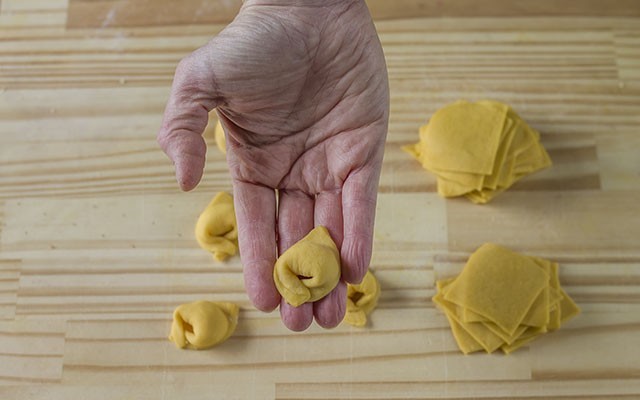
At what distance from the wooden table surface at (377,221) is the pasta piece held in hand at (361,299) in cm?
3

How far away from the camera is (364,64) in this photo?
1.33 m

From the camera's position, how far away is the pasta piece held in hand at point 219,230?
1540 mm

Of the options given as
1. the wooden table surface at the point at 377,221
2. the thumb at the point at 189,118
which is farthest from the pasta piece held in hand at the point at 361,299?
the thumb at the point at 189,118

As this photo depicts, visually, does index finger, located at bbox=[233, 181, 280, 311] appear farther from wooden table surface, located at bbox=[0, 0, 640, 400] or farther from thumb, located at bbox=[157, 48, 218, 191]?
wooden table surface, located at bbox=[0, 0, 640, 400]

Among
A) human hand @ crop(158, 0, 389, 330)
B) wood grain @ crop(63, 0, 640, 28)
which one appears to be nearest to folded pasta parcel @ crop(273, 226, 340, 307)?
human hand @ crop(158, 0, 389, 330)

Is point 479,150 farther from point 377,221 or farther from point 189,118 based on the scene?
point 189,118

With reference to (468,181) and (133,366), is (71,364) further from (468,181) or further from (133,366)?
(468,181)

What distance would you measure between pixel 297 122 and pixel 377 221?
0.40 m

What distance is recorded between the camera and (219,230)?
1551 millimetres

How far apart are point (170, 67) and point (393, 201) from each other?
63cm

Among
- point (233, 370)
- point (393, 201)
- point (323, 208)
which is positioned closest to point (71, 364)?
point (233, 370)

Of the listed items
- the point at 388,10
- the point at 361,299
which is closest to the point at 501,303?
the point at 361,299

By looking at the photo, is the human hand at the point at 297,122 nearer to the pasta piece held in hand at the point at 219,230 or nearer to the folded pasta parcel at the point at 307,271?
the folded pasta parcel at the point at 307,271

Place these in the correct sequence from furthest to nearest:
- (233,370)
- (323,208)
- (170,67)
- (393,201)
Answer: (170,67)
(393,201)
(233,370)
(323,208)
